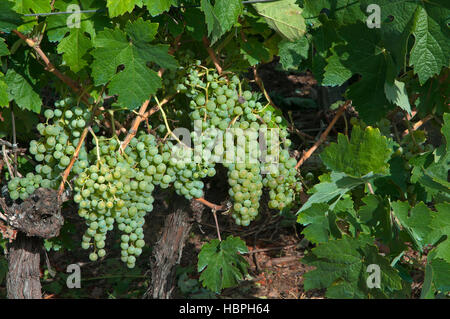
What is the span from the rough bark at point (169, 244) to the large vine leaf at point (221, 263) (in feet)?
0.94

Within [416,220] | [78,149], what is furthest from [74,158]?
[416,220]

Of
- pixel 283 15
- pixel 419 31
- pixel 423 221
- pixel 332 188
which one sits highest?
pixel 283 15

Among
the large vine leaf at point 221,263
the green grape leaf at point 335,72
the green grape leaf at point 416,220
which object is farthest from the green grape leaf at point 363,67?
the large vine leaf at point 221,263

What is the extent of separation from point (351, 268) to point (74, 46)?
3.98 ft

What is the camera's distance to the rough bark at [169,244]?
7.65 ft

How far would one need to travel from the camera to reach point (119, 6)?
1669mm

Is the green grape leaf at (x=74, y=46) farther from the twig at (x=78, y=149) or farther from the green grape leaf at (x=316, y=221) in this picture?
the green grape leaf at (x=316, y=221)

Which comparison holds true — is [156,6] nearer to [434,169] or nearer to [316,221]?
[316,221]

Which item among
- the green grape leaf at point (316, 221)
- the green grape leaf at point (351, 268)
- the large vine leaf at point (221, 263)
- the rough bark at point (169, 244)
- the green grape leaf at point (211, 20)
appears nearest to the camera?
the green grape leaf at point (211, 20)

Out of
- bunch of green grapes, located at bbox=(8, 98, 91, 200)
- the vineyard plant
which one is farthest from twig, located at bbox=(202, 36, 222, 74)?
bunch of green grapes, located at bbox=(8, 98, 91, 200)

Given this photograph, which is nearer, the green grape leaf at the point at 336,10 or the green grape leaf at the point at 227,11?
the green grape leaf at the point at 227,11

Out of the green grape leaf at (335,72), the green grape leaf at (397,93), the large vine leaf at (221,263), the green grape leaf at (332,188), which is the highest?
the green grape leaf at (335,72)

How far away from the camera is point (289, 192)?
83.0 inches

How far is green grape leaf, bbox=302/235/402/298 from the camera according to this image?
1.78 m
